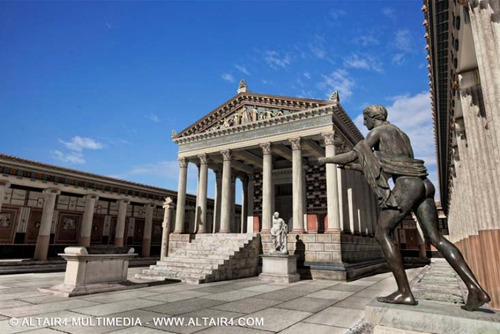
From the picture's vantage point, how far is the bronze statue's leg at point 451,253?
3.17m

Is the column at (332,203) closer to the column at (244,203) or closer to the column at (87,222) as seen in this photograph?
the column at (244,203)

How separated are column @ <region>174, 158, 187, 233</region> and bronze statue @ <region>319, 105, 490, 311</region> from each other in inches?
725

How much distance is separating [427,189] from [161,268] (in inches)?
495

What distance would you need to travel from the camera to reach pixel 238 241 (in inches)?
646

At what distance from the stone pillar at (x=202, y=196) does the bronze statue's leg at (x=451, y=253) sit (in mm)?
17881

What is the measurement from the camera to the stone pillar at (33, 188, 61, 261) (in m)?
20.2

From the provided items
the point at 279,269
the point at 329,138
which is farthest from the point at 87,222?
the point at 329,138

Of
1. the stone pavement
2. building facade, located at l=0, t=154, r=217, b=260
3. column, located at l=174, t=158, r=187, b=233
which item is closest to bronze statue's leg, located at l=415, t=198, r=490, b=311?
the stone pavement

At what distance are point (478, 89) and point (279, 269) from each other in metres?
9.51

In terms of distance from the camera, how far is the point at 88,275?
8.95m

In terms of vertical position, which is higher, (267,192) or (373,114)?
(267,192)

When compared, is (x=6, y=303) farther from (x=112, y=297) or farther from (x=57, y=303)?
(x=112, y=297)

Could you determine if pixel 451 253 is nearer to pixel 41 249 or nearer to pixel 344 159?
pixel 344 159

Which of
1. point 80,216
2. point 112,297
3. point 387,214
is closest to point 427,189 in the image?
point 387,214
